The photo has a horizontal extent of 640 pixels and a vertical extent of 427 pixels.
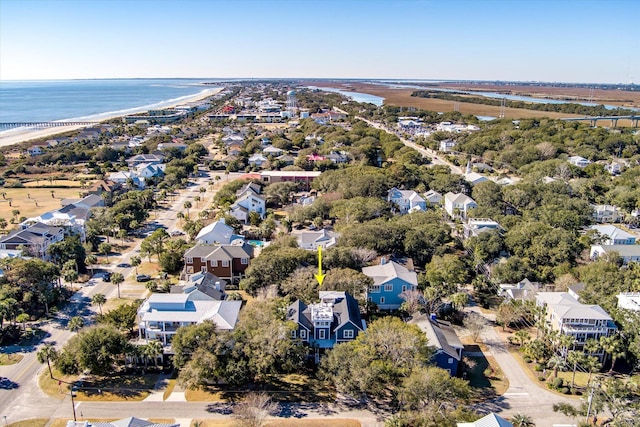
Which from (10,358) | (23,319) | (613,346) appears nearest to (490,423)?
(613,346)

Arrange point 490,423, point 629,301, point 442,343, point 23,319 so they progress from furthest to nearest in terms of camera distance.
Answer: point 23,319, point 629,301, point 442,343, point 490,423

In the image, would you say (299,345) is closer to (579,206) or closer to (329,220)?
(329,220)

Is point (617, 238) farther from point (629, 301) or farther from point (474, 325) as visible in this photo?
point (474, 325)

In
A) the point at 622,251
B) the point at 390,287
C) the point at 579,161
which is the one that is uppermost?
the point at 579,161

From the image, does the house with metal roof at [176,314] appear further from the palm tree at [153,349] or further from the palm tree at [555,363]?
the palm tree at [555,363]

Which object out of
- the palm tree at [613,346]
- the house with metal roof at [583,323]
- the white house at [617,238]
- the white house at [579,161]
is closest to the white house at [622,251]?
the white house at [617,238]

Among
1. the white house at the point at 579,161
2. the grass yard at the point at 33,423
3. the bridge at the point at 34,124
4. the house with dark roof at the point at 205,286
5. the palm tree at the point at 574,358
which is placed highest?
the bridge at the point at 34,124
